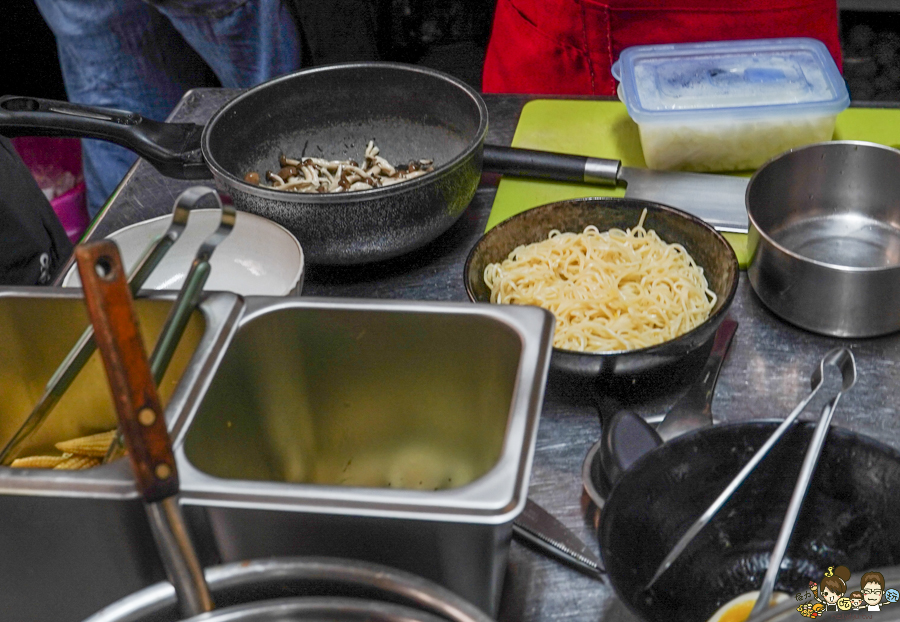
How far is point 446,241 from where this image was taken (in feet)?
4.84

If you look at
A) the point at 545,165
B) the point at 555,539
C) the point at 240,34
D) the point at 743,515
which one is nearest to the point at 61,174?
the point at 240,34

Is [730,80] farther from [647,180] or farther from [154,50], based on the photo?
[154,50]

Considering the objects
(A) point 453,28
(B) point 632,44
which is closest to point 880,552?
(B) point 632,44

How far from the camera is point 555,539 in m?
0.91

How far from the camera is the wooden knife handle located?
0.55 metres

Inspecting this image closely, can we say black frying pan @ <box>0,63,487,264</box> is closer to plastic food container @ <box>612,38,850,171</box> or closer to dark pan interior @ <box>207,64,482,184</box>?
dark pan interior @ <box>207,64,482,184</box>

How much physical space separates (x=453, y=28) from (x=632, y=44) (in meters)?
2.18

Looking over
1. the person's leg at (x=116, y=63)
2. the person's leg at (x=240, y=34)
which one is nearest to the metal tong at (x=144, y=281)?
the person's leg at (x=240, y=34)

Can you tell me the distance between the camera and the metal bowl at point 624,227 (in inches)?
41.6

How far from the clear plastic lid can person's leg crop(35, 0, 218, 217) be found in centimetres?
157

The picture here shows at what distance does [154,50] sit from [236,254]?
158 cm

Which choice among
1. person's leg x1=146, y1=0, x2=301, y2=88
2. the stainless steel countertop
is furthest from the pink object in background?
the stainless steel countertop

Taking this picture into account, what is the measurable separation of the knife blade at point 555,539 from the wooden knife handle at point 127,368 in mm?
406

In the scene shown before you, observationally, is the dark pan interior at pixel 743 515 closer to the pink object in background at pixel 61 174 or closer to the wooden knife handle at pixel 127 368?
the wooden knife handle at pixel 127 368
